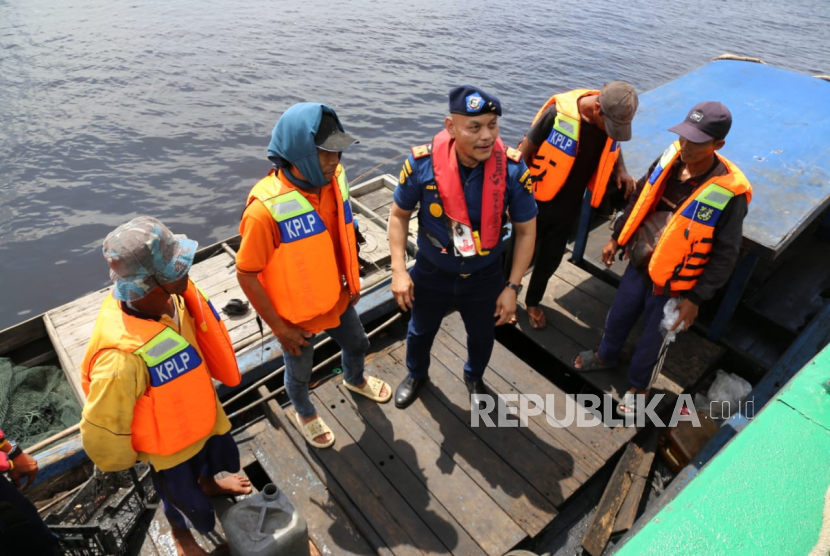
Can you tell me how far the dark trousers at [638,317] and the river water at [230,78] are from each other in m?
1.06

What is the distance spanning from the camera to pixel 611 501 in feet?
11.5

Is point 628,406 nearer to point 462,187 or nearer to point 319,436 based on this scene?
point 462,187

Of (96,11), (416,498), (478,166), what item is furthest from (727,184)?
(96,11)

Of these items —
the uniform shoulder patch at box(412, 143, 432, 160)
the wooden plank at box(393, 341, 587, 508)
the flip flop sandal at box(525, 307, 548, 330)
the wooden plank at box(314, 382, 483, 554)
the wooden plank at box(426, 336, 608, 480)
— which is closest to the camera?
the uniform shoulder patch at box(412, 143, 432, 160)

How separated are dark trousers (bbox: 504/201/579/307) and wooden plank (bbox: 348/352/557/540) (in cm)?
142

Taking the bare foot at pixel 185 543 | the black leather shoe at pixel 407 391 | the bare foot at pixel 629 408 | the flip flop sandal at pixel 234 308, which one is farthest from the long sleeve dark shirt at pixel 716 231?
the flip flop sandal at pixel 234 308

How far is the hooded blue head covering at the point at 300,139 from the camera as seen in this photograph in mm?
2592

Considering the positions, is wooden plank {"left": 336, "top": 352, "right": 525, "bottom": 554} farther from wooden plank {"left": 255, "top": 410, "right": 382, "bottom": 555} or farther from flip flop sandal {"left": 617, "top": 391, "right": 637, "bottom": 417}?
flip flop sandal {"left": 617, "top": 391, "right": 637, "bottom": 417}

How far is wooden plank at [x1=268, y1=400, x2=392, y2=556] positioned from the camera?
320cm

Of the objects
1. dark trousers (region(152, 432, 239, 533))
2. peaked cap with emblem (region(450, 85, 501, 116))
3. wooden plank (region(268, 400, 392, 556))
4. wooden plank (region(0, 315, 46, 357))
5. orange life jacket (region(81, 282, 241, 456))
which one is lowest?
wooden plank (region(0, 315, 46, 357))

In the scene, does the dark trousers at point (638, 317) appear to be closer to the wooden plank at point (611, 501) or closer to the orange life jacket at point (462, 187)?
the wooden plank at point (611, 501)

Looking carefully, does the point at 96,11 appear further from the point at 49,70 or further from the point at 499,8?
the point at 499,8

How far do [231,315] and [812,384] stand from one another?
5.30m

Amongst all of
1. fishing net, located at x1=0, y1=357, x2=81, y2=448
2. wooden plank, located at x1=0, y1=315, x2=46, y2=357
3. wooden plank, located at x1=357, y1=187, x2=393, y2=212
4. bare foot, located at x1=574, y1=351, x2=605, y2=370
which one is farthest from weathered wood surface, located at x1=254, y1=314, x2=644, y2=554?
wooden plank, located at x1=357, y1=187, x2=393, y2=212
